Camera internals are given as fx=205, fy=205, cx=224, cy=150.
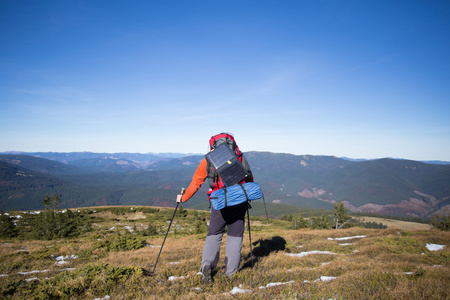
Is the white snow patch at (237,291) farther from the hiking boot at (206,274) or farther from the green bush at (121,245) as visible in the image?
the green bush at (121,245)

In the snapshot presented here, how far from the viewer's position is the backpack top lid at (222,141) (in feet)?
19.6

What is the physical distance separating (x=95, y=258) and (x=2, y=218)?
29.6 m

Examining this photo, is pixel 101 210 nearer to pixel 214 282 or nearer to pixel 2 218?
pixel 2 218

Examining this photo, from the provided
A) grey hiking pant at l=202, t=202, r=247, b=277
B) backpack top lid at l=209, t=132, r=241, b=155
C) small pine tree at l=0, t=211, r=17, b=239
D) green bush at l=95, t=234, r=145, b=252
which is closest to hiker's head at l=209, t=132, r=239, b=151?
backpack top lid at l=209, t=132, r=241, b=155

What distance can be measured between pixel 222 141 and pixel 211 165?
78 centimetres

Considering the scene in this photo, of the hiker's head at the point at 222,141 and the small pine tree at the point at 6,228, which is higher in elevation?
the hiker's head at the point at 222,141

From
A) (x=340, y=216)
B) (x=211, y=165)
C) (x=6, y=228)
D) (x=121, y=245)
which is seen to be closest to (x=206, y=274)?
(x=211, y=165)

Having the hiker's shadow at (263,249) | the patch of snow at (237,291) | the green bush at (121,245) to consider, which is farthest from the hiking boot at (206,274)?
the green bush at (121,245)

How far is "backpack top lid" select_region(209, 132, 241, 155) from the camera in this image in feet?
19.6

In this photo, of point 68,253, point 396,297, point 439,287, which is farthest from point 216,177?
point 68,253

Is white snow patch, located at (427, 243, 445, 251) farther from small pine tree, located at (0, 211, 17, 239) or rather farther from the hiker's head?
small pine tree, located at (0, 211, 17, 239)

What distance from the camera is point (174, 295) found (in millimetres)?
4648

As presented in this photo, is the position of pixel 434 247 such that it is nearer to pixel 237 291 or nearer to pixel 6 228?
pixel 237 291

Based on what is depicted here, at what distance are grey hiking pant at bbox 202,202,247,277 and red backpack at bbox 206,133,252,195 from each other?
2.33ft
